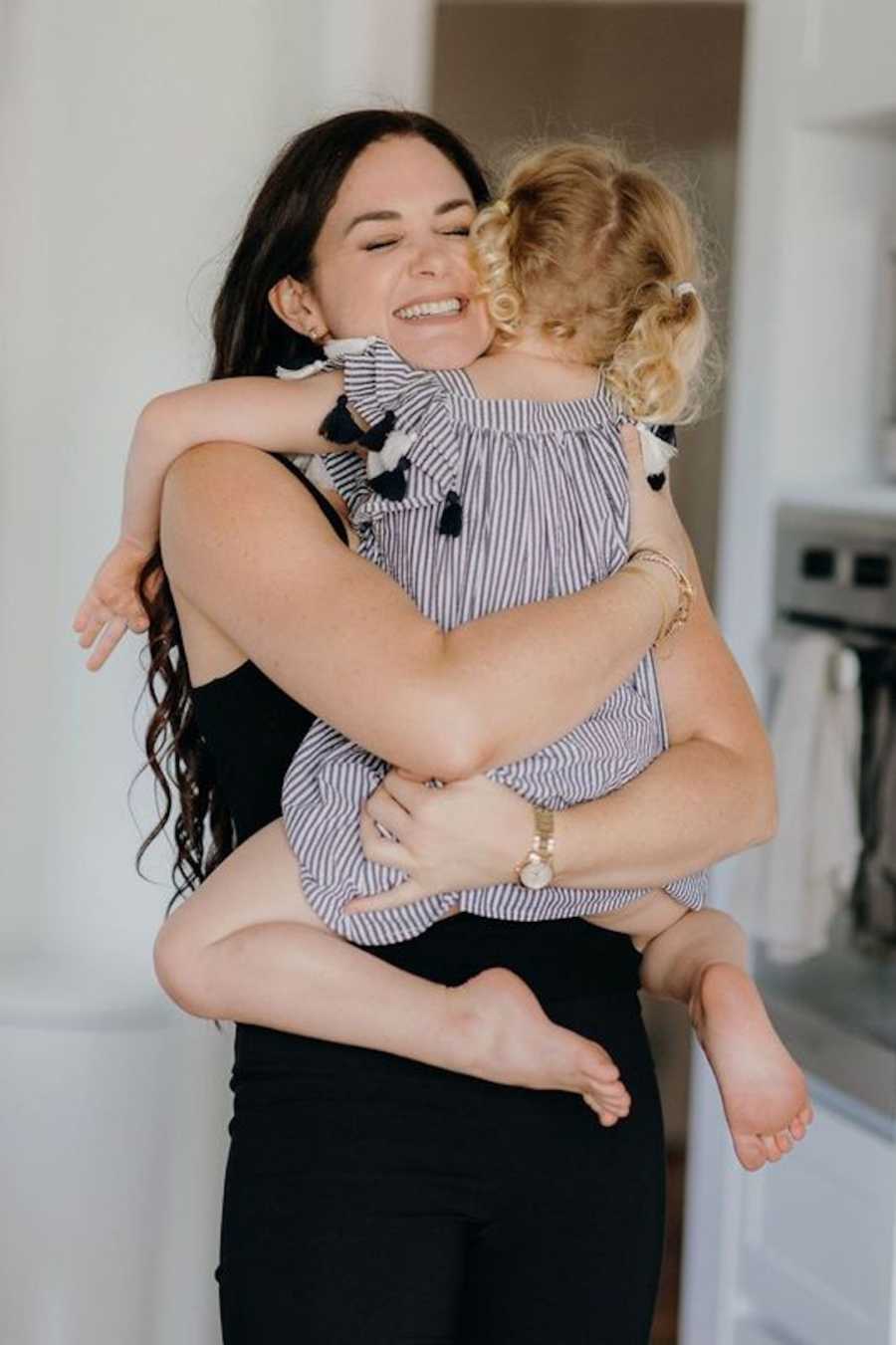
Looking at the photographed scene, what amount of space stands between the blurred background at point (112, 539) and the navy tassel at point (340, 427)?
2.36 feet

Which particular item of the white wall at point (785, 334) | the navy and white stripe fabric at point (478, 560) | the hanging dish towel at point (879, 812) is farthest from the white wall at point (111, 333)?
the navy and white stripe fabric at point (478, 560)

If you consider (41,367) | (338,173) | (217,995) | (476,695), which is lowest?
(217,995)

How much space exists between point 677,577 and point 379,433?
26cm

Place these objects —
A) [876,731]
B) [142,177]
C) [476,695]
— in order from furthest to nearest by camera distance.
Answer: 1. [876,731]
2. [142,177]
3. [476,695]

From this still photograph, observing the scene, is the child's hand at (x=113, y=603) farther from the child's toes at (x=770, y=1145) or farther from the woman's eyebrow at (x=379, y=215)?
the child's toes at (x=770, y=1145)

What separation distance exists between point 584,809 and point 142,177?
1478mm

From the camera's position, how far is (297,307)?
162 centimetres

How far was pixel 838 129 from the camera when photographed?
9.95ft

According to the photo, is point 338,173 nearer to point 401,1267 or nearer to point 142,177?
point 401,1267

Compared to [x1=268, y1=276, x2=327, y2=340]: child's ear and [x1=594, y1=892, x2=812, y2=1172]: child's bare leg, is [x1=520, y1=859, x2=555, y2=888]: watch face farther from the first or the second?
[x1=268, y1=276, x2=327, y2=340]: child's ear

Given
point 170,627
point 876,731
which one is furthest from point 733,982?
point 876,731

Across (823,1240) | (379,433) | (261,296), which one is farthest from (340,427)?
(823,1240)

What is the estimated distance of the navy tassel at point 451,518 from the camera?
140cm

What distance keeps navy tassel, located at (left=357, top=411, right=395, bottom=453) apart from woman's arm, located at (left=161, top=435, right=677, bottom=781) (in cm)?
7
